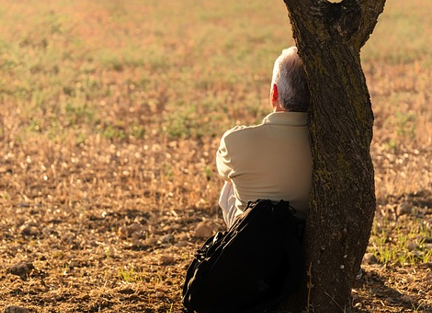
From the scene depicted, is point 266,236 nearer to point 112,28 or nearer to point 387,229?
point 387,229

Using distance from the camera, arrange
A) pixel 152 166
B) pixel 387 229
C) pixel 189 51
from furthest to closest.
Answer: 1. pixel 189 51
2. pixel 152 166
3. pixel 387 229

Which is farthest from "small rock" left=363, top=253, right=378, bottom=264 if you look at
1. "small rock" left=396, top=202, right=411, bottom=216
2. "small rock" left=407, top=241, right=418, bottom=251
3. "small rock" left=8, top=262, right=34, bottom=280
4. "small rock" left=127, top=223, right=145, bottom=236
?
"small rock" left=8, top=262, right=34, bottom=280

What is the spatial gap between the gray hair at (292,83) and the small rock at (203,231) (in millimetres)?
2309

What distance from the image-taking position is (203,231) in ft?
Result: 21.7

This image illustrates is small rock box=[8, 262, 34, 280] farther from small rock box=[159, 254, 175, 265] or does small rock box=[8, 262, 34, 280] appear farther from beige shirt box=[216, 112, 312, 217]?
beige shirt box=[216, 112, 312, 217]

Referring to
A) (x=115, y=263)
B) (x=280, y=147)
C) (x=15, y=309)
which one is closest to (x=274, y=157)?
(x=280, y=147)

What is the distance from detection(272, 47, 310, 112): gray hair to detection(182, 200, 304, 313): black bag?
54 cm

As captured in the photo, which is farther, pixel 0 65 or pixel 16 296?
pixel 0 65

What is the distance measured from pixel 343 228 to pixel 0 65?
10985 millimetres

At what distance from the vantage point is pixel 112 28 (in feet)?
68.9

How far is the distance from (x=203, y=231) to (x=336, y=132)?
255cm

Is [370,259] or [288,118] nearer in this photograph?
[288,118]

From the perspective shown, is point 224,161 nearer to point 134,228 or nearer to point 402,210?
point 134,228

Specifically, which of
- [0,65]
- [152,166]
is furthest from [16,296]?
[0,65]
